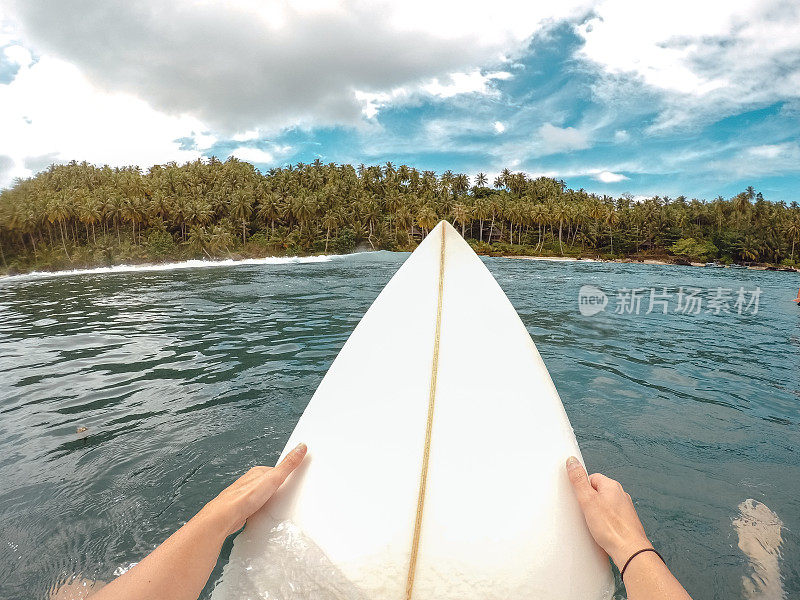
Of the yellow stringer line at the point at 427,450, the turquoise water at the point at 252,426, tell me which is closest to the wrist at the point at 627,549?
the yellow stringer line at the point at 427,450

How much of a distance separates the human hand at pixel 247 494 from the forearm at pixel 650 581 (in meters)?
1.65

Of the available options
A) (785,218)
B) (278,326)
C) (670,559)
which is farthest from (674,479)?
(785,218)

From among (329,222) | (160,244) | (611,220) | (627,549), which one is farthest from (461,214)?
(627,549)

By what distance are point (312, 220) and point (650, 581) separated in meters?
78.5

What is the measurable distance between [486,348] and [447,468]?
735 mm

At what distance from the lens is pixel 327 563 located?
6.54 ft

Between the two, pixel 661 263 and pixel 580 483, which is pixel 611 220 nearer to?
pixel 661 263

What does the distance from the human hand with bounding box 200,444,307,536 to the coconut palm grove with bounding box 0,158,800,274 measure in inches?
2547

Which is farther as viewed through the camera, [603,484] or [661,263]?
[661,263]

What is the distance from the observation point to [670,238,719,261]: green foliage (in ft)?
240

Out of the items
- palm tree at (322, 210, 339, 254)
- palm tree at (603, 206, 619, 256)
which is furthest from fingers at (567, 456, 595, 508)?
palm tree at (603, 206, 619, 256)

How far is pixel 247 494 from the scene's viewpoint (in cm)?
206

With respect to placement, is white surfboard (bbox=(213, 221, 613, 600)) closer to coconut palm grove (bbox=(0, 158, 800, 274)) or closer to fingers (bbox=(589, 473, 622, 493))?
fingers (bbox=(589, 473, 622, 493))

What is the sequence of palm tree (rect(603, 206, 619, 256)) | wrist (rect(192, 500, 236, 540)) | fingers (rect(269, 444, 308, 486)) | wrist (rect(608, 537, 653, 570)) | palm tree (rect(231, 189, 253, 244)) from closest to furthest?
wrist (rect(608, 537, 653, 570)), wrist (rect(192, 500, 236, 540)), fingers (rect(269, 444, 308, 486)), palm tree (rect(231, 189, 253, 244)), palm tree (rect(603, 206, 619, 256))
